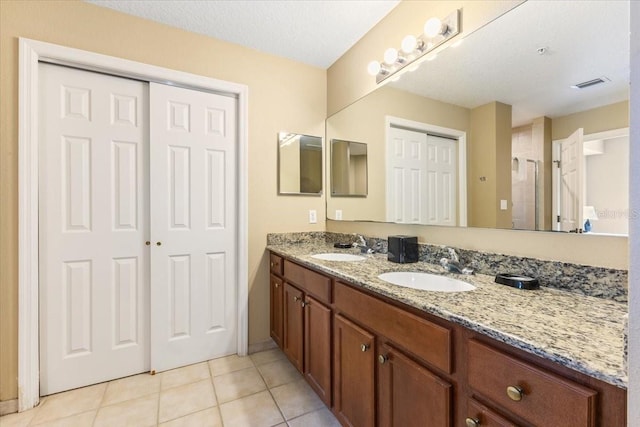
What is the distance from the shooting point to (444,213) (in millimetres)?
1551

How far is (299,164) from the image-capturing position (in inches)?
95.4

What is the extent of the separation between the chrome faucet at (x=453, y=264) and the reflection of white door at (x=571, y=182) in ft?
1.34

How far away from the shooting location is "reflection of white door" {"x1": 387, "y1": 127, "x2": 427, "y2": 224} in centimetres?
167

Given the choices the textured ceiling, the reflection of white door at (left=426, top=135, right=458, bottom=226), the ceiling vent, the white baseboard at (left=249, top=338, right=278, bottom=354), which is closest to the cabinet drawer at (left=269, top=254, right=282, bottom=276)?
the white baseboard at (left=249, top=338, right=278, bottom=354)

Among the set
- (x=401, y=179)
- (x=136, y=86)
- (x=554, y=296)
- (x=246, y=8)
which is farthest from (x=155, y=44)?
(x=554, y=296)

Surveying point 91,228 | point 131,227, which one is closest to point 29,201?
point 91,228

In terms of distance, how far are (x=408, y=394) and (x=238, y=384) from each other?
4.21 feet

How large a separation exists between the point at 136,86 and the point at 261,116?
34.1 inches

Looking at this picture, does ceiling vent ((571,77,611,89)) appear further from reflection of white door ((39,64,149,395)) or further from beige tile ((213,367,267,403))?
reflection of white door ((39,64,149,395))

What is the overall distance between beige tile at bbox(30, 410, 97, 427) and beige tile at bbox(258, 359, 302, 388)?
0.95 metres

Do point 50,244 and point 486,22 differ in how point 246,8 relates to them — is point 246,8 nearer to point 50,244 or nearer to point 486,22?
point 486,22

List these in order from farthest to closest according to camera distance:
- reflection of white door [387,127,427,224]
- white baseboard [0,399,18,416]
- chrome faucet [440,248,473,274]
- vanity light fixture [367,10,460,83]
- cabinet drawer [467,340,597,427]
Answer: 1. reflection of white door [387,127,427,224]
2. white baseboard [0,399,18,416]
3. vanity light fixture [367,10,460,83]
4. chrome faucet [440,248,473,274]
5. cabinet drawer [467,340,597,427]

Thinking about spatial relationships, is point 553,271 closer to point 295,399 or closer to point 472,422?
point 472,422

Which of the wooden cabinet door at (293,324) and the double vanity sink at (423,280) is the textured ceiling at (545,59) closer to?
the double vanity sink at (423,280)
